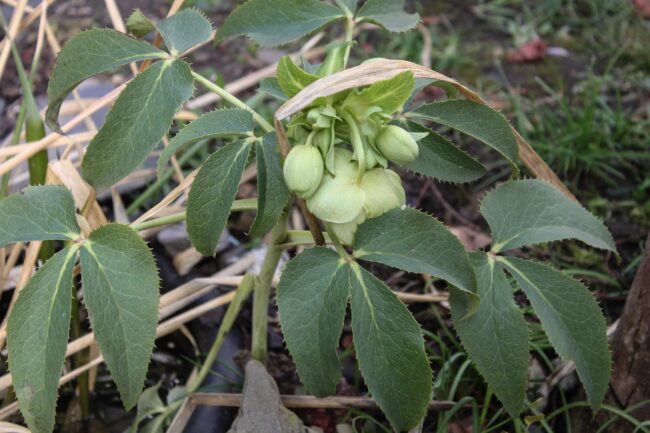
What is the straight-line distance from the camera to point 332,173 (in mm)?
812

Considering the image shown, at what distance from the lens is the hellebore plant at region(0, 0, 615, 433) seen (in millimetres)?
820

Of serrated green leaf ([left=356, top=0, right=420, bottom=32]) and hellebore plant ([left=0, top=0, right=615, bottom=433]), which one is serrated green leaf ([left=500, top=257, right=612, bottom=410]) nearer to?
hellebore plant ([left=0, top=0, right=615, bottom=433])

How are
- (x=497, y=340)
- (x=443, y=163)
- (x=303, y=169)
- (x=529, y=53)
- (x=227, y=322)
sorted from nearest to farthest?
(x=303, y=169) → (x=497, y=340) → (x=443, y=163) → (x=227, y=322) → (x=529, y=53)

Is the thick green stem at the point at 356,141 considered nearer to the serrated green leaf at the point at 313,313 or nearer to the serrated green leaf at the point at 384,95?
the serrated green leaf at the point at 384,95

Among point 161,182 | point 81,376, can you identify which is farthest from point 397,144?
point 161,182

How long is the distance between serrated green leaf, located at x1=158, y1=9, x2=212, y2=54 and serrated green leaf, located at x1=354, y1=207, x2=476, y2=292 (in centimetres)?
34

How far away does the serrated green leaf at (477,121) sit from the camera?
95 cm

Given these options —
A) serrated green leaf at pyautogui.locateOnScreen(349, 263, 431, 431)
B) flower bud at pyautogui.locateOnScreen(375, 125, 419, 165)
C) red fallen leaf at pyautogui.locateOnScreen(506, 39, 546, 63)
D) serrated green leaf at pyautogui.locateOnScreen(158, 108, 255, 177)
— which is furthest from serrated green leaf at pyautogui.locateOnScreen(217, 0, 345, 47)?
red fallen leaf at pyautogui.locateOnScreen(506, 39, 546, 63)

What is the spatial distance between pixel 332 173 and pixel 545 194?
1.03 feet

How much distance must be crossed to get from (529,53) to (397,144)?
1428 millimetres

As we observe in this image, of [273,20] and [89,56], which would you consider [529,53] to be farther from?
[89,56]

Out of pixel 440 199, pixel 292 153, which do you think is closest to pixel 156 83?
pixel 292 153

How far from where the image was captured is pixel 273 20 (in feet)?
3.31

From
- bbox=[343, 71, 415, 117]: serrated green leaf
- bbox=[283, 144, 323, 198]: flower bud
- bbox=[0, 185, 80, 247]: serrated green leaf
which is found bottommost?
bbox=[0, 185, 80, 247]: serrated green leaf
